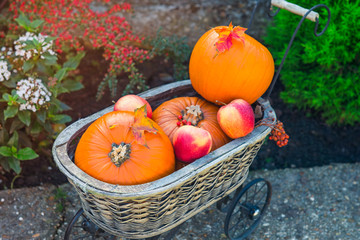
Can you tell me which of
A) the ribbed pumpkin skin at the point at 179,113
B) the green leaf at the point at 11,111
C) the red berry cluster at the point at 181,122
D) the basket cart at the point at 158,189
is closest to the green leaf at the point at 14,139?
the green leaf at the point at 11,111

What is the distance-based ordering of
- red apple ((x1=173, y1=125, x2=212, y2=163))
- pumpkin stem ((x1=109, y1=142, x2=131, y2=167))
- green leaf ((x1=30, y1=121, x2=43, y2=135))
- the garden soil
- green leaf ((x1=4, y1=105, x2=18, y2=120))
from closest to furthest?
pumpkin stem ((x1=109, y1=142, x2=131, y2=167))
red apple ((x1=173, y1=125, x2=212, y2=163))
green leaf ((x1=4, y1=105, x2=18, y2=120))
green leaf ((x1=30, y1=121, x2=43, y2=135))
the garden soil

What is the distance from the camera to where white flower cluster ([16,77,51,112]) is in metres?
2.24

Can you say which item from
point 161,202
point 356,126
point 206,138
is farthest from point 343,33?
point 161,202

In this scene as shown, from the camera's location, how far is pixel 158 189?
4.99ft

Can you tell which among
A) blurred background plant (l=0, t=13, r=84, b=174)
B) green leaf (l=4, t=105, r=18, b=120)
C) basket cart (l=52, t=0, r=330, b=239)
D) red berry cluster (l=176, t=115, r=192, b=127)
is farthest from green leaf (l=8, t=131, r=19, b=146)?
red berry cluster (l=176, t=115, r=192, b=127)

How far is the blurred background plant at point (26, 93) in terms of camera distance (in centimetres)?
227

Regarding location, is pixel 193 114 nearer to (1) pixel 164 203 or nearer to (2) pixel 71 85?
(1) pixel 164 203

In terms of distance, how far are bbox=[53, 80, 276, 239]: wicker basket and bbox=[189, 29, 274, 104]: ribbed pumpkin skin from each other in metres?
0.20

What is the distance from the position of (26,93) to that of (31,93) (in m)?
0.03

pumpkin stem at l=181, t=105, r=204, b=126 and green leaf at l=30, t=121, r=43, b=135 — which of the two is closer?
pumpkin stem at l=181, t=105, r=204, b=126

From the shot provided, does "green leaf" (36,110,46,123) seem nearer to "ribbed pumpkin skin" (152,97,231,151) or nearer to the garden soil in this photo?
the garden soil

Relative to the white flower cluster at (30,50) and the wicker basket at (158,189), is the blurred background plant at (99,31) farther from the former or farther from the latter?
the wicker basket at (158,189)

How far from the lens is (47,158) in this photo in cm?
281

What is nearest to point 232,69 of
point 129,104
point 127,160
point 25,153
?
point 129,104
